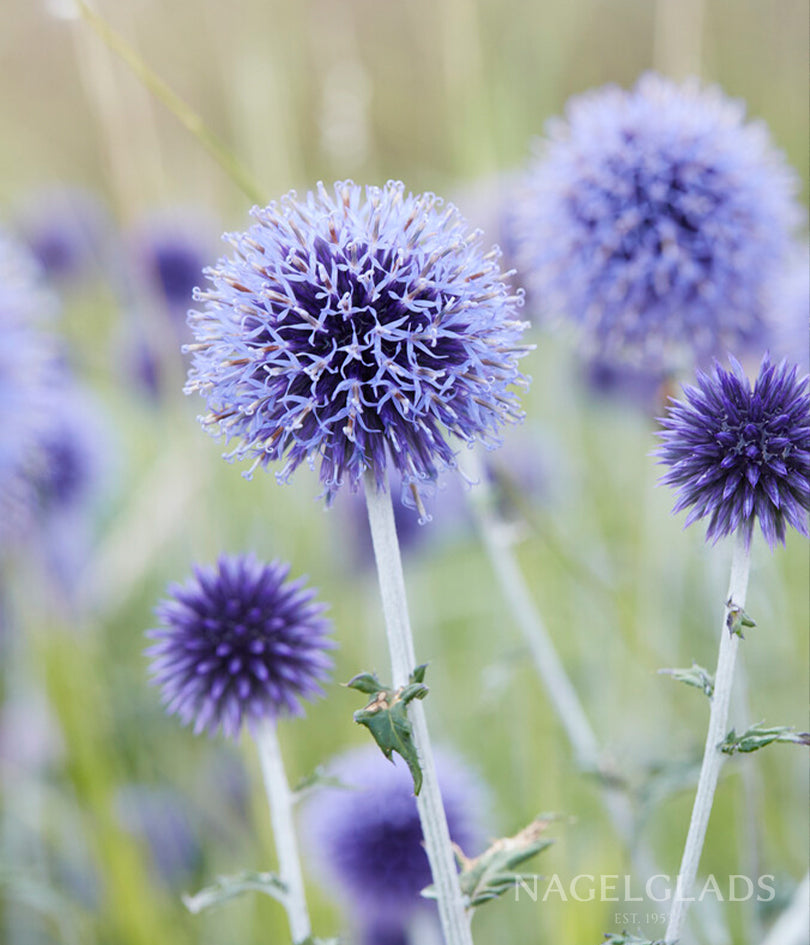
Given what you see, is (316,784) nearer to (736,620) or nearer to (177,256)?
(736,620)

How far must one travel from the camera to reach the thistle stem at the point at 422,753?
3.29ft

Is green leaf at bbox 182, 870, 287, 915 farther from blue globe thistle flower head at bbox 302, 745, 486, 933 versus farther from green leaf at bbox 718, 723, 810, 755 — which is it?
blue globe thistle flower head at bbox 302, 745, 486, 933

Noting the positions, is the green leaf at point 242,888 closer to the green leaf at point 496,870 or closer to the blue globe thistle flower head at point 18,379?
the green leaf at point 496,870

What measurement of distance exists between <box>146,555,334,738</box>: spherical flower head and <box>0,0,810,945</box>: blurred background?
50 centimetres

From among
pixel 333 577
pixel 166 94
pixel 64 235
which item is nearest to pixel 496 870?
pixel 166 94

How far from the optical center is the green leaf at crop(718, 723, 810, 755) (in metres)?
0.93

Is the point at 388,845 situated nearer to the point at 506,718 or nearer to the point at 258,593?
the point at 258,593

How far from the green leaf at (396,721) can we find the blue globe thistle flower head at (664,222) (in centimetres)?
121

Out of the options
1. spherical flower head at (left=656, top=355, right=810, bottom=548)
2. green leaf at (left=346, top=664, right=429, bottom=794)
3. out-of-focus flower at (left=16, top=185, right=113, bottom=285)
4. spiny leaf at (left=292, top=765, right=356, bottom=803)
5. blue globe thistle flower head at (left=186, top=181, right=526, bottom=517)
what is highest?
out-of-focus flower at (left=16, top=185, right=113, bottom=285)

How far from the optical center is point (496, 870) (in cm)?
110

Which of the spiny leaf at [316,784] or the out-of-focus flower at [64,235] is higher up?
the out-of-focus flower at [64,235]

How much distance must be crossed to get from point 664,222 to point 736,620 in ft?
3.83

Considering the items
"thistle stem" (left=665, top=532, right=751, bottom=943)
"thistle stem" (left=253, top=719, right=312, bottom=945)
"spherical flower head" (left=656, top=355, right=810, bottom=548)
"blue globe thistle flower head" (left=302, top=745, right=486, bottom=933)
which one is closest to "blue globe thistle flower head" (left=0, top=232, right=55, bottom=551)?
"blue globe thistle flower head" (left=302, top=745, right=486, bottom=933)

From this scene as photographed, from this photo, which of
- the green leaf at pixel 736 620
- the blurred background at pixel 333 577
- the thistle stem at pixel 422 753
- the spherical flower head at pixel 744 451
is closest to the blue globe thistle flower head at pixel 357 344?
the thistle stem at pixel 422 753
